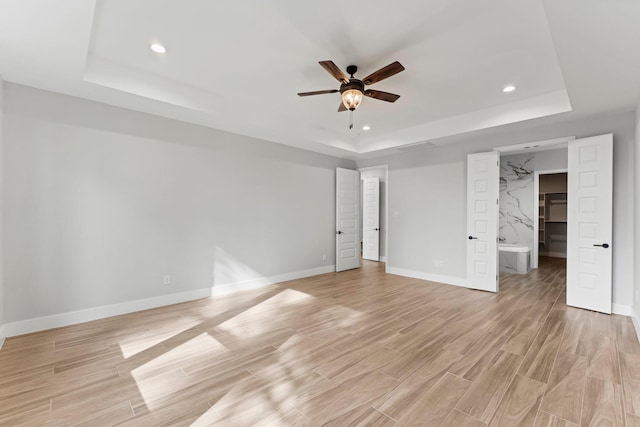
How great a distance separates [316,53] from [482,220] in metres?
4.04

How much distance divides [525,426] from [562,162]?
7193mm

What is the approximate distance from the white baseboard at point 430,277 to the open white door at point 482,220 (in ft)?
0.59

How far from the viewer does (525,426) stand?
180cm

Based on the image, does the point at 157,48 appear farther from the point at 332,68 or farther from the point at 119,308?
the point at 119,308

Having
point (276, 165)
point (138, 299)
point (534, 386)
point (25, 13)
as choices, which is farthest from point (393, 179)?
point (25, 13)

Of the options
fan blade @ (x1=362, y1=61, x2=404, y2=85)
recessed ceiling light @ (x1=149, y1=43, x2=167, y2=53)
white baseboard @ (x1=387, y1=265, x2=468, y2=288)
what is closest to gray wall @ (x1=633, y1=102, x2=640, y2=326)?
white baseboard @ (x1=387, y1=265, x2=468, y2=288)

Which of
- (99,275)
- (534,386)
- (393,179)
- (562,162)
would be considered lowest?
(534,386)

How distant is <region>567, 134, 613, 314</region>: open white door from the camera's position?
3770 millimetres

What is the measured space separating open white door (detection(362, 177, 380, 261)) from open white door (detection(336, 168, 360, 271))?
1.28 meters

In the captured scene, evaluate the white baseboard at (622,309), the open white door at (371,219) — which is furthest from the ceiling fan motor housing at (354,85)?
the open white door at (371,219)

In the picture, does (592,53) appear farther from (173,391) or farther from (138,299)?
(138,299)

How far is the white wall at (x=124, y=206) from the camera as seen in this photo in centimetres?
315

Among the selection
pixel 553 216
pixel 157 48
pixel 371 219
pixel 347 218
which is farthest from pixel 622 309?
pixel 157 48

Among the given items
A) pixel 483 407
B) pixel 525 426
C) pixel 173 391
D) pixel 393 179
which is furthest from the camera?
pixel 393 179
